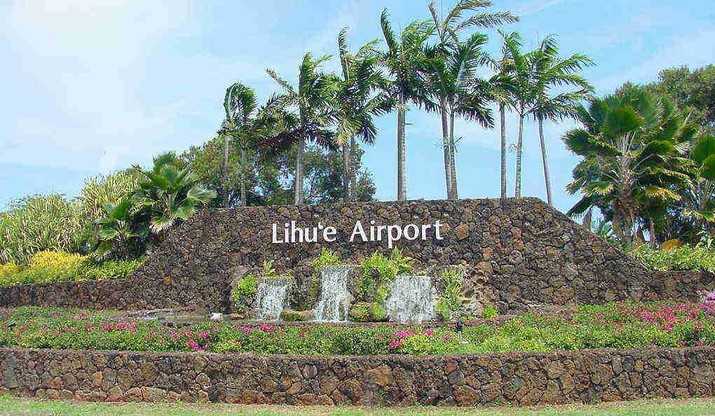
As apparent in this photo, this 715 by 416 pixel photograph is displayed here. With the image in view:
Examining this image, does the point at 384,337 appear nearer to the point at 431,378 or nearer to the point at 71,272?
the point at 431,378

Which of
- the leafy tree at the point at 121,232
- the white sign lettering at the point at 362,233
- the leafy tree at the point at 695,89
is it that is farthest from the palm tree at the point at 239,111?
the leafy tree at the point at 695,89

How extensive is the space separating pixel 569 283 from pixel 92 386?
520 inches

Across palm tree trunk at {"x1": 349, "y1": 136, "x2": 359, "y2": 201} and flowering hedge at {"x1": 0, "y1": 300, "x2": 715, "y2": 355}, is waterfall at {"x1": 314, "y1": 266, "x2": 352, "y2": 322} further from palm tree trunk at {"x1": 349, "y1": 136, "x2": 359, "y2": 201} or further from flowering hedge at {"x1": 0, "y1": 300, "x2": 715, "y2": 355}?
palm tree trunk at {"x1": 349, "y1": 136, "x2": 359, "y2": 201}

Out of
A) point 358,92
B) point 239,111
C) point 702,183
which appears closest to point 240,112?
point 239,111

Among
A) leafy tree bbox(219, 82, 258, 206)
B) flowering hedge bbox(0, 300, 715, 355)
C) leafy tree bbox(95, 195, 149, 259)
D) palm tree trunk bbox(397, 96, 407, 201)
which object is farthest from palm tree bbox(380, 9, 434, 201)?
flowering hedge bbox(0, 300, 715, 355)

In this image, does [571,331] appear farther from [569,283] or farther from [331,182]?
[331,182]

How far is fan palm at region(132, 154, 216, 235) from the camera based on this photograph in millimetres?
26438

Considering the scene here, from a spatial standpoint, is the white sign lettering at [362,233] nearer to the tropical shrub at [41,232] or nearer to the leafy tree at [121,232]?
the leafy tree at [121,232]

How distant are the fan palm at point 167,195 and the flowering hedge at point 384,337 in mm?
12532

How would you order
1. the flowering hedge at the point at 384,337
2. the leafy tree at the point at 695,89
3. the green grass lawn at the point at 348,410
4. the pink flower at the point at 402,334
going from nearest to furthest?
the green grass lawn at the point at 348,410 → the flowering hedge at the point at 384,337 → the pink flower at the point at 402,334 → the leafy tree at the point at 695,89

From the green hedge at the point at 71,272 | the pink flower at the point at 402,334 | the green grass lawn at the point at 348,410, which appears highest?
the green hedge at the point at 71,272

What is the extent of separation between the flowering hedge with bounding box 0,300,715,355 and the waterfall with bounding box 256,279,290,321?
767 cm

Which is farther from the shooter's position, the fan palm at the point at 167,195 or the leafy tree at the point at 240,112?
the leafy tree at the point at 240,112

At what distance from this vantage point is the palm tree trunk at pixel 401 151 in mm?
A: 32562
